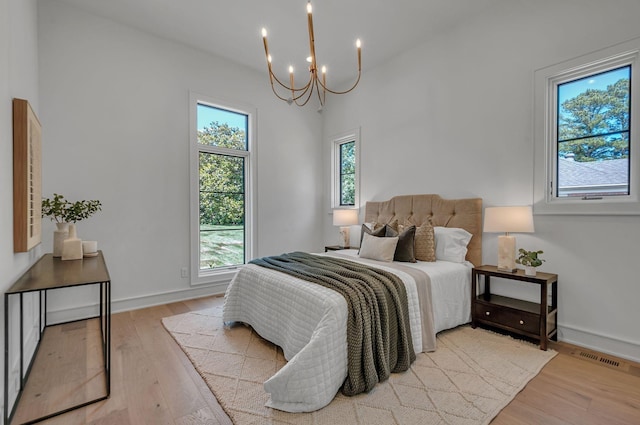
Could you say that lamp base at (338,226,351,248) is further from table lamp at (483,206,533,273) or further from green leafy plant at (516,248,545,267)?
green leafy plant at (516,248,545,267)

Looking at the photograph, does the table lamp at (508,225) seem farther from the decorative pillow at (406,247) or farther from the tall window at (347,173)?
the tall window at (347,173)

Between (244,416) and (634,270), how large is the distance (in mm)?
2885

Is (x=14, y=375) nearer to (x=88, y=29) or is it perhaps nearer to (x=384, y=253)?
(x=384, y=253)

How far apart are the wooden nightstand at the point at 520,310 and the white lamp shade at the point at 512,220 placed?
378mm

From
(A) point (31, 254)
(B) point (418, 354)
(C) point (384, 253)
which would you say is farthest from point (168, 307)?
(B) point (418, 354)

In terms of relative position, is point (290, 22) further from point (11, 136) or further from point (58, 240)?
point (58, 240)

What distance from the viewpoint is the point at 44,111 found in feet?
9.55

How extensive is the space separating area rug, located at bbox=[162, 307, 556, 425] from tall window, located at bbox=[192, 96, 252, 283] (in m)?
1.40

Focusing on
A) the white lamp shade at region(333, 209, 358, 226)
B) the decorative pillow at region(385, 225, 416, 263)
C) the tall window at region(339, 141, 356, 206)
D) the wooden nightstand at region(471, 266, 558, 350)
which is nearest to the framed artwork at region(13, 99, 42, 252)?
the decorative pillow at region(385, 225, 416, 263)

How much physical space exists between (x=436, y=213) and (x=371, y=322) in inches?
75.3

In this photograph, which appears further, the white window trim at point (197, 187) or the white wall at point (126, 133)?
the white window trim at point (197, 187)

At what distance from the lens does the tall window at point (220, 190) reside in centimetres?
390

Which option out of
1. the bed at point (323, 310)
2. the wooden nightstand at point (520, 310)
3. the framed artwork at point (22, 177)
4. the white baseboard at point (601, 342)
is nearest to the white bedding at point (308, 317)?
the bed at point (323, 310)

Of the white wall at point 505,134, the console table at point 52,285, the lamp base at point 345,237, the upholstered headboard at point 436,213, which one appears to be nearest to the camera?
the console table at point 52,285
